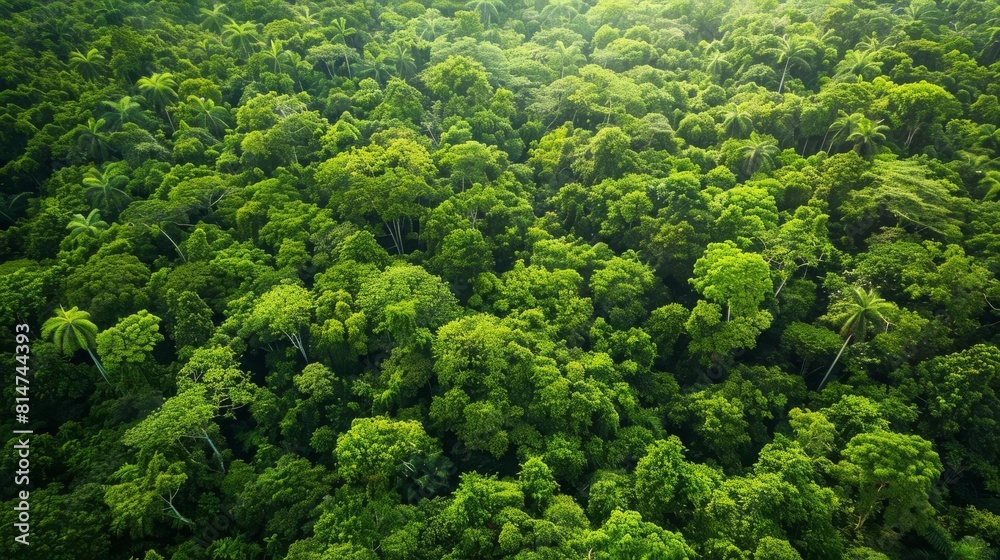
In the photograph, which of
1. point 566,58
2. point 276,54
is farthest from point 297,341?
point 566,58

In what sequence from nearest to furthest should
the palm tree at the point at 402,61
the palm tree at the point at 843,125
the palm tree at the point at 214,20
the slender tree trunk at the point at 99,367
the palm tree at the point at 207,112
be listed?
the slender tree trunk at the point at 99,367 → the palm tree at the point at 843,125 → the palm tree at the point at 207,112 → the palm tree at the point at 402,61 → the palm tree at the point at 214,20

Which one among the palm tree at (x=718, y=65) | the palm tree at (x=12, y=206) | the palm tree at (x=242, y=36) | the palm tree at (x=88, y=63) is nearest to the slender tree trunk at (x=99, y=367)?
the palm tree at (x=12, y=206)

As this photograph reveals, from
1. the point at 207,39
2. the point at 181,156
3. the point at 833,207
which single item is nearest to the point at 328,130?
the point at 181,156

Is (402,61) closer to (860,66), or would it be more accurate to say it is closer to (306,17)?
(306,17)

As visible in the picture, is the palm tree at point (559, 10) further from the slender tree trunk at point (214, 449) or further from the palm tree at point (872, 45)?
the slender tree trunk at point (214, 449)

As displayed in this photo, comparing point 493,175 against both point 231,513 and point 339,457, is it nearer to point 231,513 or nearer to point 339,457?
point 339,457

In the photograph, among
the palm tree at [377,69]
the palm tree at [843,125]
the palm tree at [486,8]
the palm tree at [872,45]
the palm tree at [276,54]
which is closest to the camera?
the palm tree at [843,125]
